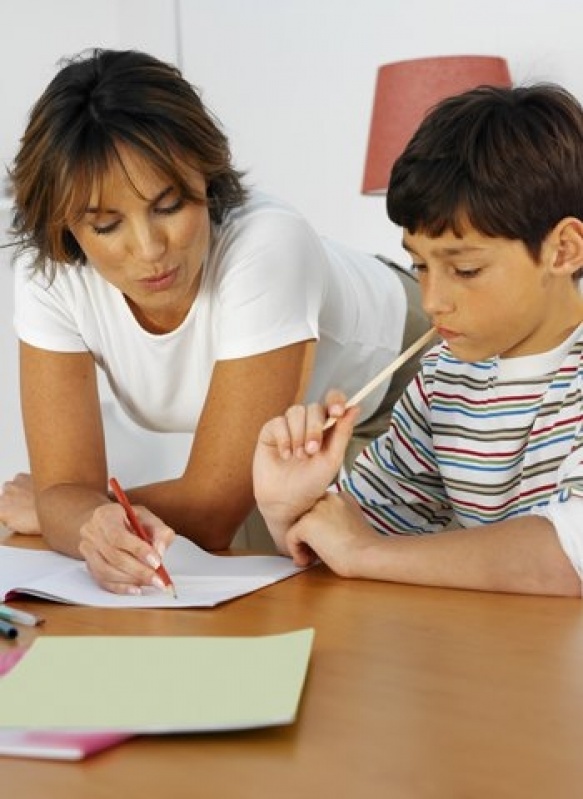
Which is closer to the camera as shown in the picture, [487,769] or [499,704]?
[487,769]

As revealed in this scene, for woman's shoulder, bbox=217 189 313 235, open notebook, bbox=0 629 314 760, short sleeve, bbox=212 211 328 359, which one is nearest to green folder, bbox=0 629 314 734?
open notebook, bbox=0 629 314 760

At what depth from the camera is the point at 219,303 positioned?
1562 mm

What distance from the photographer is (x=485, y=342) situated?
51.4 inches

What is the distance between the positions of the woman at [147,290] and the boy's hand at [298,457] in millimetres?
121

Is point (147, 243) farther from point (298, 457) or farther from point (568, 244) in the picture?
point (568, 244)

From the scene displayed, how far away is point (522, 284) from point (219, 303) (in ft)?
1.37

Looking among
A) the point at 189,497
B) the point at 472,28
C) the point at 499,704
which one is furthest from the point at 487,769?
the point at 472,28

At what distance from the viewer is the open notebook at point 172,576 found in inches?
45.5

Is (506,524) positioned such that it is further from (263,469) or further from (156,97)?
(156,97)

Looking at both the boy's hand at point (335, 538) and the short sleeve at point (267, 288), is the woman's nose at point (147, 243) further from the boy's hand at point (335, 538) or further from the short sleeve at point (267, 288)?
the boy's hand at point (335, 538)

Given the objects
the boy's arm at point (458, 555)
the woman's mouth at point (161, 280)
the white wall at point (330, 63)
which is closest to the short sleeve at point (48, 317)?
the woman's mouth at point (161, 280)

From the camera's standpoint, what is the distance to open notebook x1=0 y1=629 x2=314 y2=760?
789mm

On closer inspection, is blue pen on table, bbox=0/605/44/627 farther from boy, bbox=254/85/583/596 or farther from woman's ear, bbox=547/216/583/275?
woman's ear, bbox=547/216/583/275

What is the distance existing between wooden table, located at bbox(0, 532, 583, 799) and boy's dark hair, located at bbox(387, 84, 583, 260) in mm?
387
